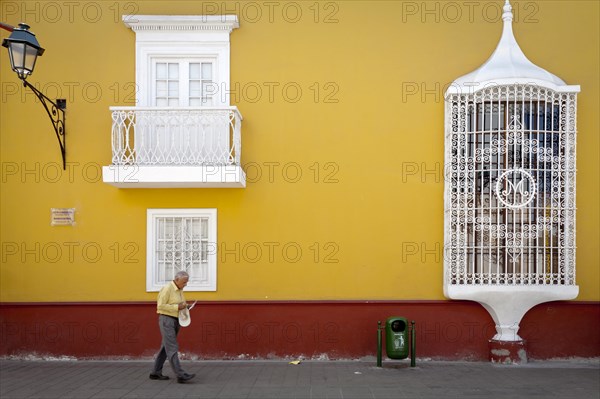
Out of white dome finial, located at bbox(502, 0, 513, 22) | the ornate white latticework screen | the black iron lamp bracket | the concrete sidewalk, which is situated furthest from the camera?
the black iron lamp bracket

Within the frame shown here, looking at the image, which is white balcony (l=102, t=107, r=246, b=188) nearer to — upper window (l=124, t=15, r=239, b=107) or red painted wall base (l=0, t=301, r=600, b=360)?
upper window (l=124, t=15, r=239, b=107)

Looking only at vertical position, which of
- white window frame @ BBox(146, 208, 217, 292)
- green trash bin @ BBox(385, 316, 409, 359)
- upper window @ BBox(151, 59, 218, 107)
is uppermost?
upper window @ BBox(151, 59, 218, 107)

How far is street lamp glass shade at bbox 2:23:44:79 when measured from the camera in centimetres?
880

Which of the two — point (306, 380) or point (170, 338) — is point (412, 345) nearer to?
point (306, 380)

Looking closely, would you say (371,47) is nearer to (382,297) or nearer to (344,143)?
(344,143)

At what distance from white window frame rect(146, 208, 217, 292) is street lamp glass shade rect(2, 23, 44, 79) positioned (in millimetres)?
3152

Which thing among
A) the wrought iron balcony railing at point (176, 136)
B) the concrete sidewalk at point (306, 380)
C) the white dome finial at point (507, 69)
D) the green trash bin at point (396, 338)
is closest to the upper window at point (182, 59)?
the wrought iron balcony railing at point (176, 136)

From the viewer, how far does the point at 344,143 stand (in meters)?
11.1

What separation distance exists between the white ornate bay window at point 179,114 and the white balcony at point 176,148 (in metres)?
0.01

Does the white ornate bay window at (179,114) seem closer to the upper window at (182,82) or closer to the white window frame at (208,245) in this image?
the upper window at (182,82)

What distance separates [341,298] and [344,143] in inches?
104

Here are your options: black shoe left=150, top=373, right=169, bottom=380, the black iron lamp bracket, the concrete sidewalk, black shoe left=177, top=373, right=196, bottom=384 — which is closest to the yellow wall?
the black iron lamp bracket

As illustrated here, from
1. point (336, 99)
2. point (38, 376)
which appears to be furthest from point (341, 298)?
point (38, 376)

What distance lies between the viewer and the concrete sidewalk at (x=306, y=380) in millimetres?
8641
